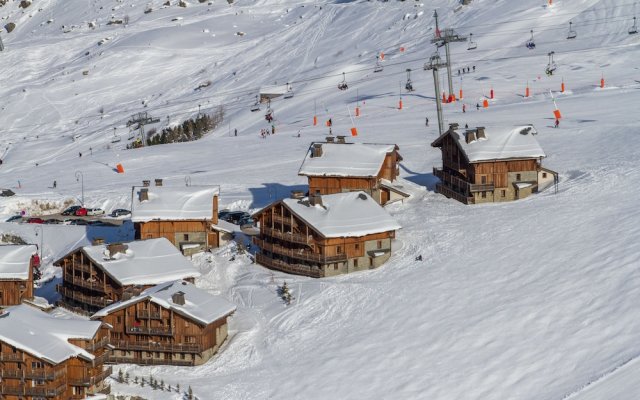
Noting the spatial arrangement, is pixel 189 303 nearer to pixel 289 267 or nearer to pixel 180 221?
pixel 289 267

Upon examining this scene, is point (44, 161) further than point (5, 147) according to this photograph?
No

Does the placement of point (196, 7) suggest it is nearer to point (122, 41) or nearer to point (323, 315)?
point (122, 41)

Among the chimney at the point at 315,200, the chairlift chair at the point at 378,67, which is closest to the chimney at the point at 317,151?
the chimney at the point at 315,200

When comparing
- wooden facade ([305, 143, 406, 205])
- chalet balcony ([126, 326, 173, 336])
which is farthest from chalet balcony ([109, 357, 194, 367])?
wooden facade ([305, 143, 406, 205])

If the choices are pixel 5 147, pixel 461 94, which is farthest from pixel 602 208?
pixel 5 147

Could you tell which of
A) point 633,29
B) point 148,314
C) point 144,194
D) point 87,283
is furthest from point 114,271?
point 633,29

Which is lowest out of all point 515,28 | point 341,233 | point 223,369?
point 223,369

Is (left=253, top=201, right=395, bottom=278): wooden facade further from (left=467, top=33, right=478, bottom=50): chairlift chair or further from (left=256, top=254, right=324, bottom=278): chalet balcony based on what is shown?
(left=467, top=33, right=478, bottom=50): chairlift chair
